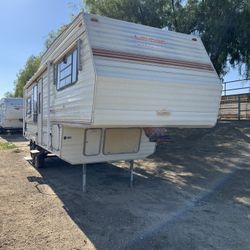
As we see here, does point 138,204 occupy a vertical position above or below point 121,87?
below

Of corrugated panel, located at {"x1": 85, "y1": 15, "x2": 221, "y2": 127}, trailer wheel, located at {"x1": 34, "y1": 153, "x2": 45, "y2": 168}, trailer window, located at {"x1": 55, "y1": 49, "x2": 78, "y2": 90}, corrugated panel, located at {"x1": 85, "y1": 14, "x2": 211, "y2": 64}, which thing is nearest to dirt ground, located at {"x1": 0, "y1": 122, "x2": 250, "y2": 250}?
trailer wheel, located at {"x1": 34, "y1": 153, "x2": 45, "y2": 168}

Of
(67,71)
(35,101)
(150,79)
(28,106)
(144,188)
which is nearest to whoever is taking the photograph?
(150,79)

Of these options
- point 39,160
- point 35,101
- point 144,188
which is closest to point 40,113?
point 35,101

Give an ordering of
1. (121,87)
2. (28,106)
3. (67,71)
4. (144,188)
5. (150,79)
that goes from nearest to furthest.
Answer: (121,87) < (150,79) < (67,71) < (144,188) < (28,106)

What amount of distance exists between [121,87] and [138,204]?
2.24m

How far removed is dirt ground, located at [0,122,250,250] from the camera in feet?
14.9

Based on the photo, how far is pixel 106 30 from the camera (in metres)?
5.83

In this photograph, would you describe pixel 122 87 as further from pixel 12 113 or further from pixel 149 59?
pixel 12 113

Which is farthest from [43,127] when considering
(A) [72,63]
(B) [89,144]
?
(A) [72,63]

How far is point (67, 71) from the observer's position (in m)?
6.74

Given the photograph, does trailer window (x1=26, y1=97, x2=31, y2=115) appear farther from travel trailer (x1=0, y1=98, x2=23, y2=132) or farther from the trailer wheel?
travel trailer (x1=0, y1=98, x2=23, y2=132)

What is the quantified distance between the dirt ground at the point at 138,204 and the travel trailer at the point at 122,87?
3.35 ft

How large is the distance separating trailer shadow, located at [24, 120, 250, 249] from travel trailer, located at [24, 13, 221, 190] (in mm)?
875

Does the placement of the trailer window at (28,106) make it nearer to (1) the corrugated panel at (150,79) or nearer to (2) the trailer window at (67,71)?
(2) the trailer window at (67,71)
